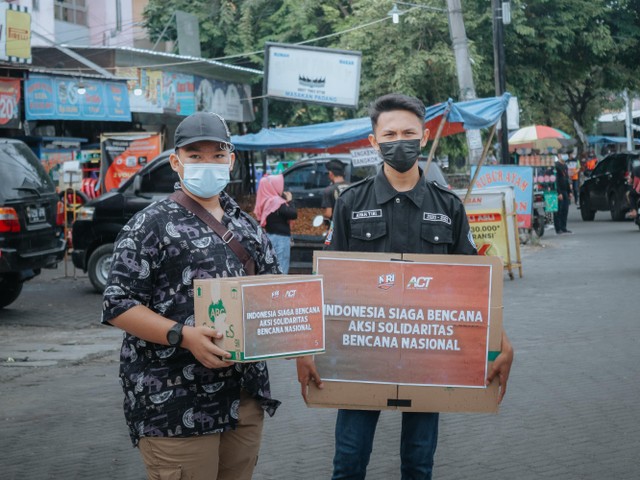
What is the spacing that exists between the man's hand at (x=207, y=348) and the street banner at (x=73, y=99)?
17.4 metres

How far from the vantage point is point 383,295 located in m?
3.71

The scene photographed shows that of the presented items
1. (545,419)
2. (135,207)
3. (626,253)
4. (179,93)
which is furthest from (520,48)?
(545,419)

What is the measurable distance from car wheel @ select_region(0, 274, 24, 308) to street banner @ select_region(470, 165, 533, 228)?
9212 millimetres

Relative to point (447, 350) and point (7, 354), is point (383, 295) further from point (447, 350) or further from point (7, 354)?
point (7, 354)

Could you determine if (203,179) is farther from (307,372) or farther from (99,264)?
(99,264)

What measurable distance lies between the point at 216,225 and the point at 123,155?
1737cm

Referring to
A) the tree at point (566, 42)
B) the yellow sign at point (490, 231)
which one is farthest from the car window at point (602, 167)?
the yellow sign at point (490, 231)

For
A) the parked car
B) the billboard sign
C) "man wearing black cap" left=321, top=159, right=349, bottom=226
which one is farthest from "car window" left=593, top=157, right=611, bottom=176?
"man wearing black cap" left=321, top=159, right=349, bottom=226

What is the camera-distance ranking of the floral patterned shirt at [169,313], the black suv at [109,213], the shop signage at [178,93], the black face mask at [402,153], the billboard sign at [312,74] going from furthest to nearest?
the shop signage at [178,93] < the billboard sign at [312,74] < the black suv at [109,213] < the black face mask at [402,153] < the floral patterned shirt at [169,313]

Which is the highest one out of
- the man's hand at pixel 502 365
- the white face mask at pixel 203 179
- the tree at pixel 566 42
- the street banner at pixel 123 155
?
the tree at pixel 566 42

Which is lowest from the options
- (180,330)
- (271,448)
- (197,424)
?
(271,448)

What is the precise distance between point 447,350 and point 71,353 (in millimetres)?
7084

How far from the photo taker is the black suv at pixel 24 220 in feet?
38.0

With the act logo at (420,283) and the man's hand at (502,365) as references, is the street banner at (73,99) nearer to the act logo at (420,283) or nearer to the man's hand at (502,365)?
the act logo at (420,283)
